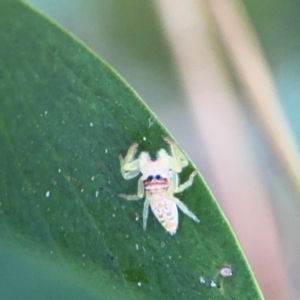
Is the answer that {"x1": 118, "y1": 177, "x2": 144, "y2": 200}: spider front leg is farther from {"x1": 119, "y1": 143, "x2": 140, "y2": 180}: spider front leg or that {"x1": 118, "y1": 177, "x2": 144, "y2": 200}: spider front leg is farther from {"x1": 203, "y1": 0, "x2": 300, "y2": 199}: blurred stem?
{"x1": 203, "y1": 0, "x2": 300, "y2": 199}: blurred stem

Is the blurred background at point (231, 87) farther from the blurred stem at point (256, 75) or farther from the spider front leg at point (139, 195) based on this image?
the spider front leg at point (139, 195)

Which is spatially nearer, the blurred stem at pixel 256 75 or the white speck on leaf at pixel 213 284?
the white speck on leaf at pixel 213 284

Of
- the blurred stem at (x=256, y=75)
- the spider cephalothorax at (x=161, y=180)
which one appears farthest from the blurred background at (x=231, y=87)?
the spider cephalothorax at (x=161, y=180)

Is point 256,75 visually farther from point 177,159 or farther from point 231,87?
point 177,159

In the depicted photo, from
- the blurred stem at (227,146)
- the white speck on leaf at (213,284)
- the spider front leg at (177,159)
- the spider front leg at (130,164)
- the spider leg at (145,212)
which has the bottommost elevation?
the white speck on leaf at (213,284)

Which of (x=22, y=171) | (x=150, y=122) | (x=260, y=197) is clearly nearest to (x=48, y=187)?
(x=22, y=171)

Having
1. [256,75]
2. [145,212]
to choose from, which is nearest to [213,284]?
[145,212]

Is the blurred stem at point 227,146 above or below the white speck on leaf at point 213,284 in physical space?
above

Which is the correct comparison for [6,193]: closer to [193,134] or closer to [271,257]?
[193,134]
